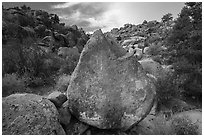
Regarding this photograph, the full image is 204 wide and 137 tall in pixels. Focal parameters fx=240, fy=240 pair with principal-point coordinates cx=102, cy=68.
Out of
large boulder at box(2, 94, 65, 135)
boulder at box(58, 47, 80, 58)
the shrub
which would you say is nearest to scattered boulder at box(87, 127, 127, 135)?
large boulder at box(2, 94, 65, 135)

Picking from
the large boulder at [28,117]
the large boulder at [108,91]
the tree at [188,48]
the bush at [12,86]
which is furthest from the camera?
the tree at [188,48]

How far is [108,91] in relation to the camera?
763 cm

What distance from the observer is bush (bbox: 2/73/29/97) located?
11398mm

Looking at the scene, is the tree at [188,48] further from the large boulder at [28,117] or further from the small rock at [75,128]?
the large boulder at [28,117]

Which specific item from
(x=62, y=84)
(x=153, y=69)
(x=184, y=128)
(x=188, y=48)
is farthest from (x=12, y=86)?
(x=188, y=48)

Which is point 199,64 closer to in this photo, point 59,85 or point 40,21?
point 59,85

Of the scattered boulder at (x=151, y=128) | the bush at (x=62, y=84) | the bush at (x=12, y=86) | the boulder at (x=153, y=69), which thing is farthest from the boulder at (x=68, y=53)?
the scattered boulder at (x=151, y=128)

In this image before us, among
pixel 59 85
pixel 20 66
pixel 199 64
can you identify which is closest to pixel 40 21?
pixel 20 66

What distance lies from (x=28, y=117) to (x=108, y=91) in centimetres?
252

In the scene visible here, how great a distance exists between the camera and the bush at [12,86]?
11.4 metres

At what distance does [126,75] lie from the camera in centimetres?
789

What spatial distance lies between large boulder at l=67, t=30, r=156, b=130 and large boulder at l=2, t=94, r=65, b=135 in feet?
3.29

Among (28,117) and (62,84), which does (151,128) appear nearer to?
Answer: (28,117)

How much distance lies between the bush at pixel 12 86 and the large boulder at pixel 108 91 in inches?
195
